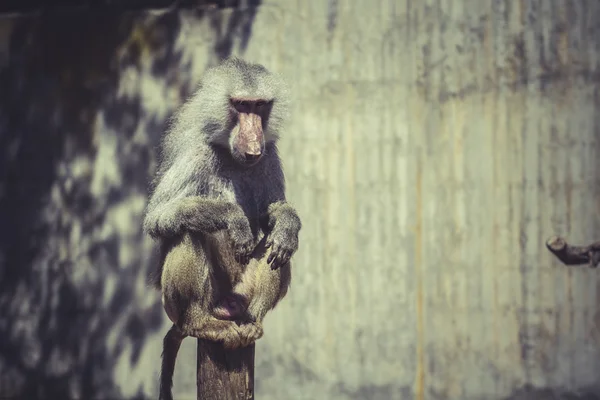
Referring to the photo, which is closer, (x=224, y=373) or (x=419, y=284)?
(x=224, y=373)

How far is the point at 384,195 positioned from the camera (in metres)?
5.65

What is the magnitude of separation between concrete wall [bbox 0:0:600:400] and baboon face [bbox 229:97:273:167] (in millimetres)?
1760

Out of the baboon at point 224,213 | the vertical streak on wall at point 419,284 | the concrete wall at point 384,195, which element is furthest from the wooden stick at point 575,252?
the baboon at point 224,213

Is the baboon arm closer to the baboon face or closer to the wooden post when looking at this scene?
the baboon face

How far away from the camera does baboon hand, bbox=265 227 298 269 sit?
370 centimetres

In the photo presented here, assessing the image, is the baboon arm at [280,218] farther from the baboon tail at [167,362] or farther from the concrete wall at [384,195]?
the concrete wall at [384,195]

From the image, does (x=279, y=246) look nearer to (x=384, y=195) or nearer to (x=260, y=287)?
(x=260, y=287)

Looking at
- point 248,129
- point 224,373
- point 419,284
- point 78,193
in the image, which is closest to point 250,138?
point 248,129

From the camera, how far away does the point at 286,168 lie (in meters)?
5.74

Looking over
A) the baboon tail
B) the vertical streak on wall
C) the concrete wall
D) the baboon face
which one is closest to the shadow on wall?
the concrete wall

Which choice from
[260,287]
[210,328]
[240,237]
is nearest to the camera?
[240,237]

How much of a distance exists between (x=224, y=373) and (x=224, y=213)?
70 cm

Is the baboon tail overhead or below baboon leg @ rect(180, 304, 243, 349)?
below

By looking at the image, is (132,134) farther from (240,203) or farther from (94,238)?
(240,203)
